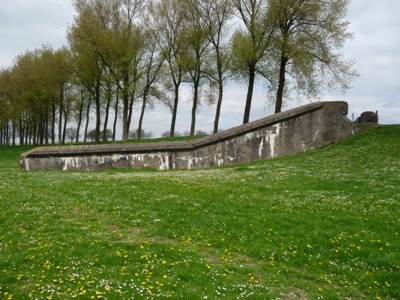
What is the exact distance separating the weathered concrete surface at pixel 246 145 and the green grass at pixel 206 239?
19.6ft

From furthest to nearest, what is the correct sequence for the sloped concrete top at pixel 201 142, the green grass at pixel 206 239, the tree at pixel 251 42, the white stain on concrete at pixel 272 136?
the tree at pixel 251 42 < the white stain on concrete at pixel 272 136 < the sloped concrete top at pixel 201 142 < the green grass at pixel 206 239

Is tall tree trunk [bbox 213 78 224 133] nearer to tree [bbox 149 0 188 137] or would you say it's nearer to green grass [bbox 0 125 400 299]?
tree [bbox 149 0 188 137]

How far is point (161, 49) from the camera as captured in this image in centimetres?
3634

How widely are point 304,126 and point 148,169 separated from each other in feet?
32.9

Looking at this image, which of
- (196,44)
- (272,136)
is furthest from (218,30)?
(272,136)

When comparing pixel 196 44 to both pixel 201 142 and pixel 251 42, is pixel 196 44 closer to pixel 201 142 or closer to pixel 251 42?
pixel 251 42

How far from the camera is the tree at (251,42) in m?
27.9

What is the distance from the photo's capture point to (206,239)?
7.45m

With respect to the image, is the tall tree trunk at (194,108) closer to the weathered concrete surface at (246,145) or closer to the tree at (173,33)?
the tree at (173,33)

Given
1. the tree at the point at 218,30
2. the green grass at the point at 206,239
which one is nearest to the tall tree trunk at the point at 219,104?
the tree at the point at 218,30

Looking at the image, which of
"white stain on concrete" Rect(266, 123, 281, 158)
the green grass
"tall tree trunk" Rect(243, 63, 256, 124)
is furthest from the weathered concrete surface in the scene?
"tall tree trunk" Rect(243, 63, 256, 124)

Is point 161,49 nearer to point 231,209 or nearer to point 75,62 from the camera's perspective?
point 75,62

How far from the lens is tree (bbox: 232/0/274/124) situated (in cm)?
2789

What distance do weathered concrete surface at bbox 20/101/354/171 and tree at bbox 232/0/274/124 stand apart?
362 inches
